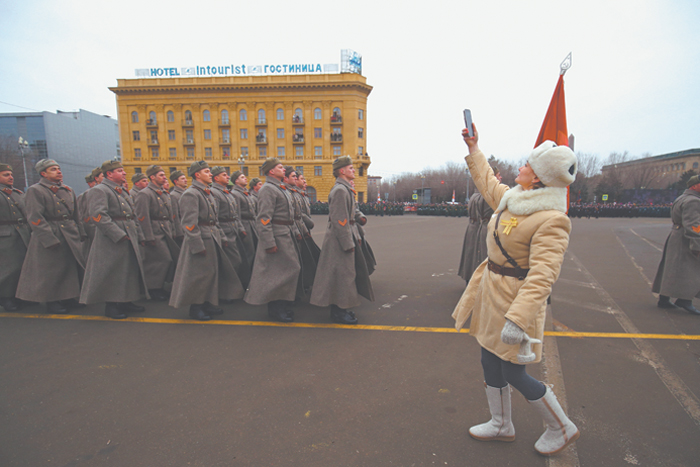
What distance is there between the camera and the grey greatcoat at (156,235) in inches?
220

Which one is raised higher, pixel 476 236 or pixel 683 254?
pixel 476 236

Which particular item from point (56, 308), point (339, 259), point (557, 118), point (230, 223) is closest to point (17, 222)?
point (56, 308)

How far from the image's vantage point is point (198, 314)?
4707 mm

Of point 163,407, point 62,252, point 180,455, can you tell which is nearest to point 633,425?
point 180,455

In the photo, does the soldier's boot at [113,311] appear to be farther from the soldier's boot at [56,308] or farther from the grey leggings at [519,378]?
Result: the grey leggings at [519,378]

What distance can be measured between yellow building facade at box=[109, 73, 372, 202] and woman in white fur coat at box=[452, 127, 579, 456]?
5323cm

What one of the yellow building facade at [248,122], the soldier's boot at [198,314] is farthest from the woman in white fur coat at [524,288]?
the yellow building facade at [248,122]

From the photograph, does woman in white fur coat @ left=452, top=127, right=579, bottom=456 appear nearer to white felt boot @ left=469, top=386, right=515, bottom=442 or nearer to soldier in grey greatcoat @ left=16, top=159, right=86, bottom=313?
white felt boot @ left=469, top=386, right=515, bottom=442

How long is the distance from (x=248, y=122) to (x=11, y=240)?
55441mm

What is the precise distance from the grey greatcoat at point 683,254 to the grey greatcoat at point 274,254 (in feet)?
16.6

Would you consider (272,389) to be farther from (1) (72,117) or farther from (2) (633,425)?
(1) (72,117)

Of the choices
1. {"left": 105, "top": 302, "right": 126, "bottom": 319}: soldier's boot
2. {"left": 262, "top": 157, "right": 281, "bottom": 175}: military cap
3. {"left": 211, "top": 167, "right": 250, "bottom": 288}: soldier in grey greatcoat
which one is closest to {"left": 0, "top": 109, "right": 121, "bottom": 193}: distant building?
{"left": 211, "top": 167, "right": 250, "bottom": 288}: soldier in grey greatcoat

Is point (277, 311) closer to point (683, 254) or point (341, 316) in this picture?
point (341, 316)

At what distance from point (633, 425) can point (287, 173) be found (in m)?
4.70
